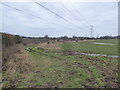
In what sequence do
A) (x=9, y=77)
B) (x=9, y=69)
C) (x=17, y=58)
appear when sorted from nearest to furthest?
1. (x=9, y=77)
2. (x=9, y=69)
3. (x=17, y=58)

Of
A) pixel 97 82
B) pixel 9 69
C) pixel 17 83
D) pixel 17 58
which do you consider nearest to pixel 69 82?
pixel 97 82

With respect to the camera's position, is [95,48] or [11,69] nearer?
[11,69]

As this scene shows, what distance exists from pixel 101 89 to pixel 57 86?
1.67m

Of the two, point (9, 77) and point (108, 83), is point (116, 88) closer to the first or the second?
point (108, 83)

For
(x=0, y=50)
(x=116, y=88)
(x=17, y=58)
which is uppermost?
(x=0, y=50)

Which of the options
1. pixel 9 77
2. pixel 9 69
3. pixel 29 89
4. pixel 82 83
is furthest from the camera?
pixel 9 69

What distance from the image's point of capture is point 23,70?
558 cm

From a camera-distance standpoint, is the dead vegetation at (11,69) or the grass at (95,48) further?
the grass at (95,48)

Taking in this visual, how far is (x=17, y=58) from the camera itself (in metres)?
6.84

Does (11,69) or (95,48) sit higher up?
(95,48)

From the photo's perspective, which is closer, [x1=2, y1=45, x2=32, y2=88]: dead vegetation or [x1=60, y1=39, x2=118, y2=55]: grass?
[x1=2, y1=45, x2=32, y2=88]: dead vegetation

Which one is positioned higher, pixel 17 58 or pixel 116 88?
pixel 17 58

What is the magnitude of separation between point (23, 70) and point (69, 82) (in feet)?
9.67

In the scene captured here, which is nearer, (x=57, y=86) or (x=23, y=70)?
(x=57, y=86)
